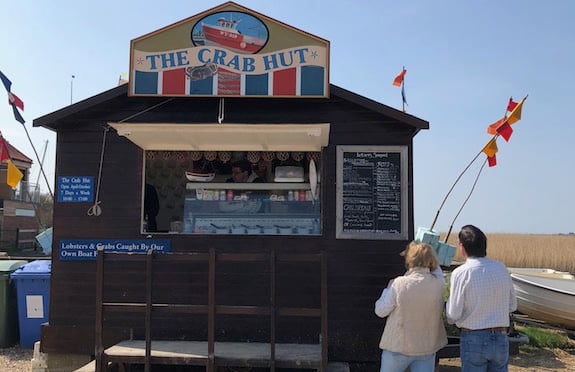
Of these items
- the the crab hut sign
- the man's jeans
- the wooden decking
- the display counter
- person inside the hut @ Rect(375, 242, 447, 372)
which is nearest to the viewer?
the man's jeans

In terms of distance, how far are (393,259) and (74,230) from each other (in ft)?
11.7

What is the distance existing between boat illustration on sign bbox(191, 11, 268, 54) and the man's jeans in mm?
3524

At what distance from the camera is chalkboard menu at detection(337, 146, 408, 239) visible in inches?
214

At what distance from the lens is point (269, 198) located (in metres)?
5.82

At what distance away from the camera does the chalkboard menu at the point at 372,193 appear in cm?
545

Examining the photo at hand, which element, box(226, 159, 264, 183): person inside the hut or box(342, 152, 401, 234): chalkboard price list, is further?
box(226, 159, 264, 183): person inside the hut

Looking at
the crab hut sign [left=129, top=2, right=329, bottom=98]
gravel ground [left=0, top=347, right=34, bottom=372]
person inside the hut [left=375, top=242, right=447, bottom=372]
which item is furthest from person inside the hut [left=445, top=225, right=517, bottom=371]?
gravel ground [left=0, top=347, right=34, bottom=372]

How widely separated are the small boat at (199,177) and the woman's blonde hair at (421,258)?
3016 mm

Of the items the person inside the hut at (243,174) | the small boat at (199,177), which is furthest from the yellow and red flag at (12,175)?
the person inside the hut at (243,174)

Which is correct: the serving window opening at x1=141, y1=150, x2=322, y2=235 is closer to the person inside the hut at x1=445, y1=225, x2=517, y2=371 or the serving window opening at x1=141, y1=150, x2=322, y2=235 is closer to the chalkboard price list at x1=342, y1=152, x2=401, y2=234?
the chalkboard price list at x1=342, y1=152, x2=401, y2=234

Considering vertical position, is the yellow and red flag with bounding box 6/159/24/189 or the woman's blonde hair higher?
the yellow and red flag with bounding box 6/159/24/189

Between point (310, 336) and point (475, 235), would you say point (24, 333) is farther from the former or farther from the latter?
point (475, 235)

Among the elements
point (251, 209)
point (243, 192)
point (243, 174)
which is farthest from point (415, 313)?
point (243, 174)

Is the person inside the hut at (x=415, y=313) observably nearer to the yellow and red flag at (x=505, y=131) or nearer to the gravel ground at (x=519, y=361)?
the gravel ground at (x=519, y=361)
